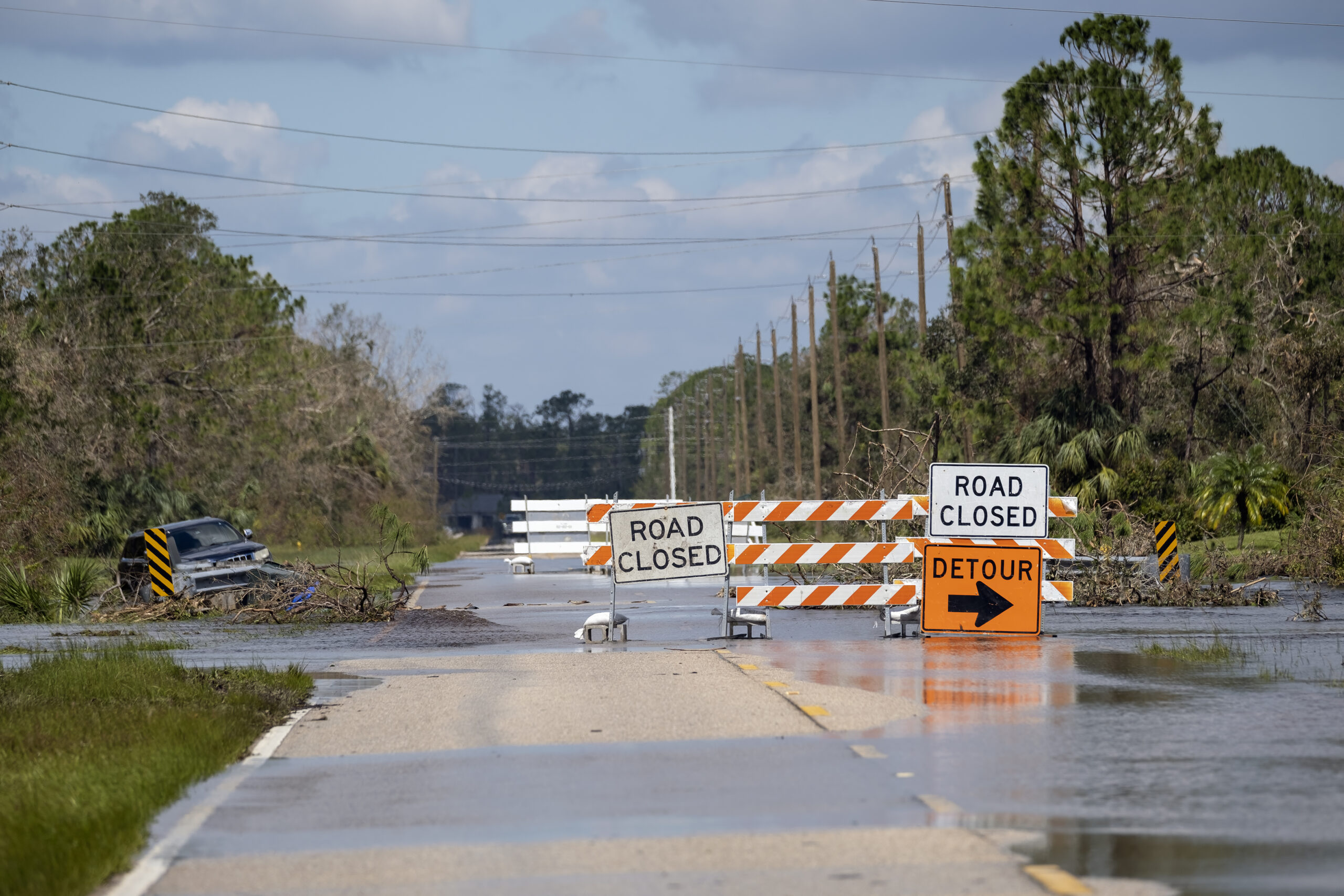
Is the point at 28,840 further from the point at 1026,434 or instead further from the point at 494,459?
the point at 494,459

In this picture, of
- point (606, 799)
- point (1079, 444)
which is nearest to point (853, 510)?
point (606, 799)

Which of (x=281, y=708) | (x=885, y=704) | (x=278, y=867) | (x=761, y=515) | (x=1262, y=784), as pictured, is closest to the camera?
(x=278, y=867)

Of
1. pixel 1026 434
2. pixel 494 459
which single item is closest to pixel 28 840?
pixel 1026 434

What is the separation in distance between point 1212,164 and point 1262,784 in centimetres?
3481

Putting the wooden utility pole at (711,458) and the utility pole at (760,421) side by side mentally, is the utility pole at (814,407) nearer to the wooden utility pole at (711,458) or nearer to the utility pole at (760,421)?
the utility pole at (760,421)

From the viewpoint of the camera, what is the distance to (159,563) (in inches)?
997

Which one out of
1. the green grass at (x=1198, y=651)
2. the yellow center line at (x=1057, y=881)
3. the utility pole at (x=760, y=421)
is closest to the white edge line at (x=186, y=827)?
the yellow center line at (x=1057, y=881)

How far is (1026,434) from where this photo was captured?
126 ft

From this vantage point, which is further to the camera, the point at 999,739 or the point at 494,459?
the point at 494,459

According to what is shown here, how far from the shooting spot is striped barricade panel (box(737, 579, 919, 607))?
17484 mm

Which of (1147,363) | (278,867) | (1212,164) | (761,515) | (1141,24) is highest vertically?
(1141,24)

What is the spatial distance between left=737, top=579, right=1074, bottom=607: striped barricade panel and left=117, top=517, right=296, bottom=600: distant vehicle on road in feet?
28.6

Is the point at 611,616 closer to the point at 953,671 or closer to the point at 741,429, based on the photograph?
the point at 953,671

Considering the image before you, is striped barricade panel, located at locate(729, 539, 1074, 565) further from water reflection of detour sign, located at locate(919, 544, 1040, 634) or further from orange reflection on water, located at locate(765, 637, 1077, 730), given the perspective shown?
orange reflection on water, located at locate(765, 637, 1077, 730)
